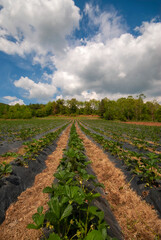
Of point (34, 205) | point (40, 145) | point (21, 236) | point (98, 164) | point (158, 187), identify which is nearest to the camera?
point (21, 236)

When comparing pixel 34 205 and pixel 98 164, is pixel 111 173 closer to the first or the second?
pixel 98 164

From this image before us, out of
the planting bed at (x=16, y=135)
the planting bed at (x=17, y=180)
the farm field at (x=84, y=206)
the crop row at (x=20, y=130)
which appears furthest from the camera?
the crop row at (x=20, y=130)

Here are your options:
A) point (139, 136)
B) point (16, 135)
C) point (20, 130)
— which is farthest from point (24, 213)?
point (20, 130)

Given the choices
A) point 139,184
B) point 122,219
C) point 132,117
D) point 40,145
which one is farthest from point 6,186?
point 132,117

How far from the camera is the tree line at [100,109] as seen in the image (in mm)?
44062

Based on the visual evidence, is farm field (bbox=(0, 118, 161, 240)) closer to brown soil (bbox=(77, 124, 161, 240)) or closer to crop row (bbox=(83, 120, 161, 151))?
brown soil (bbox=(77, 124, 161, 240))

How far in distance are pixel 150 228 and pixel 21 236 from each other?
7.61ft

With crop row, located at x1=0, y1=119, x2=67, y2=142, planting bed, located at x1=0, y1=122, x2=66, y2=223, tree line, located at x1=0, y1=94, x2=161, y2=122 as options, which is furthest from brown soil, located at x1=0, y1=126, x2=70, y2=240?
tree line, located at x1=0, y1=94, x2=161, y2=122

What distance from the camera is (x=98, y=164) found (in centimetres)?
469

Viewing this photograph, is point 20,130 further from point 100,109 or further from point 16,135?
point 100,109

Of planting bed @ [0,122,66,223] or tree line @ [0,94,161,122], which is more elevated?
tree line @ [0,94,161,122]

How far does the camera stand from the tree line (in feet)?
145

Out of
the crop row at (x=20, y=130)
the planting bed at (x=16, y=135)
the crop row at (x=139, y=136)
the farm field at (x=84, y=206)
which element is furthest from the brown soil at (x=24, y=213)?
the crop row at (x=139, y=136)

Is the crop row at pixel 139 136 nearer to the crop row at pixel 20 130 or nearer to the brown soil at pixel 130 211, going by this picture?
the brown soil at pixel 130 211
